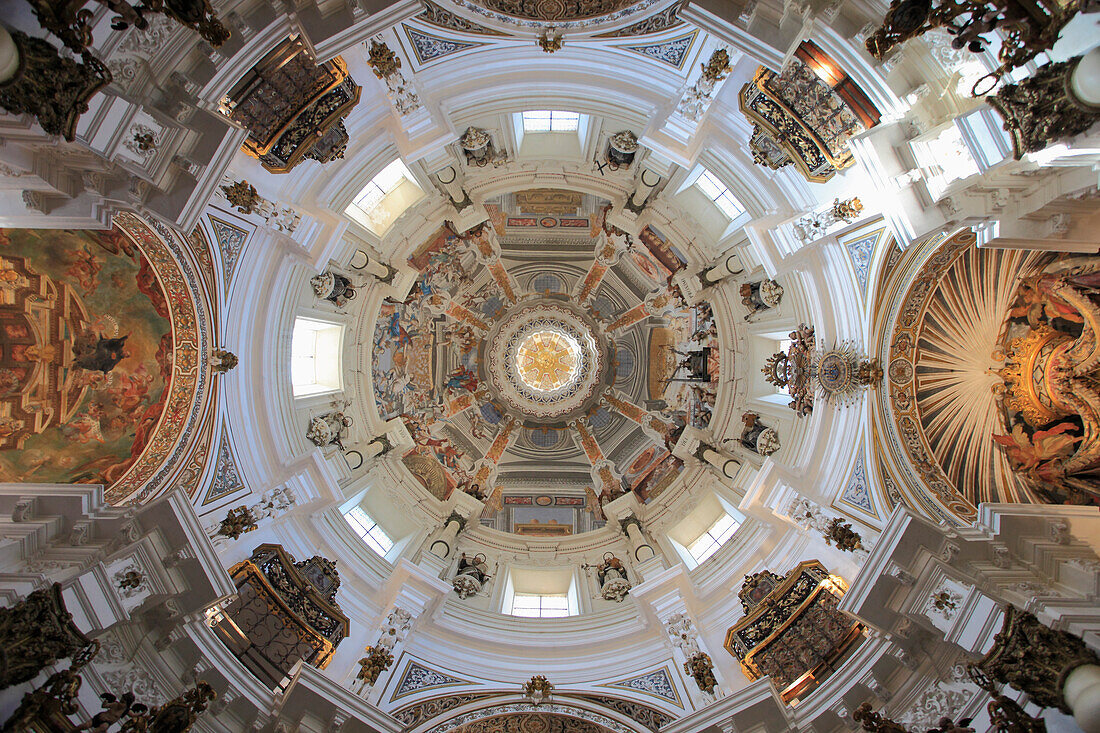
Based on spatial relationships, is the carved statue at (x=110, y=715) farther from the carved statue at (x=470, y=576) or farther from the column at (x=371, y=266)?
the column at (x=371, y=266)

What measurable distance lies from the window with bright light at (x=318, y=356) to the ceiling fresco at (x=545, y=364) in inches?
58.5

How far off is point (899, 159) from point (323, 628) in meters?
14.9

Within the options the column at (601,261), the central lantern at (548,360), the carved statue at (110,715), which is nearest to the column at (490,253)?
the central lantern at (548,360)

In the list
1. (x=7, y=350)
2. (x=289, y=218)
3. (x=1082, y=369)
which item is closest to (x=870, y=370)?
(x=1082, y=369)

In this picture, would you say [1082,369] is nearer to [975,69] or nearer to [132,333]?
[975,69]

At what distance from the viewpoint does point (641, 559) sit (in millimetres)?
17797

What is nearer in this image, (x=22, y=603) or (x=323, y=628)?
(x=22, y=603)

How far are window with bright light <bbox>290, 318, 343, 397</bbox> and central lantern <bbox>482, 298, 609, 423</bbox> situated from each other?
613 cm

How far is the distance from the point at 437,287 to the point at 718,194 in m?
9.51

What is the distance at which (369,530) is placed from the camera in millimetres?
17516

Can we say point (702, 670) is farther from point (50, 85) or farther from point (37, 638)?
point (50, 85)

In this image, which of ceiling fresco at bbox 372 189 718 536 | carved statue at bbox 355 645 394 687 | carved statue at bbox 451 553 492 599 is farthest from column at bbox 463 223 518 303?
carved statue at bbox 355 645 394 687

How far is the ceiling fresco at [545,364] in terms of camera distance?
1952 cm

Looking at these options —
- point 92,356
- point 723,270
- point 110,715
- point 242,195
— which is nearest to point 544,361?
point 723,270
